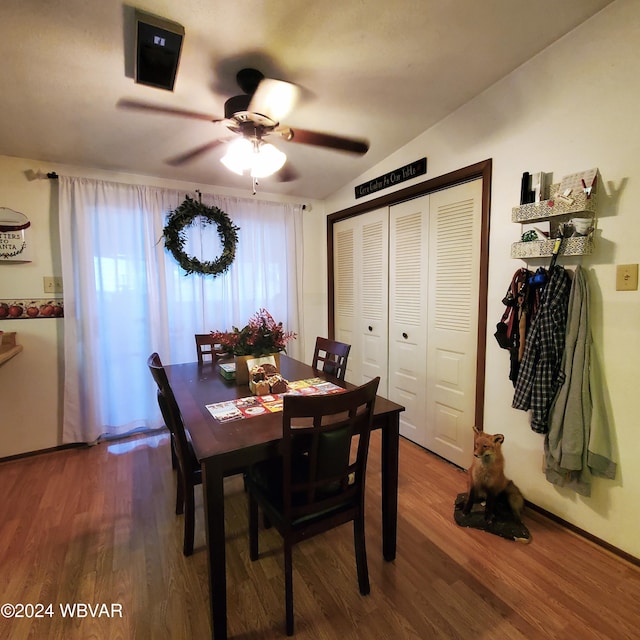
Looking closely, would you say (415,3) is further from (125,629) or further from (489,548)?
(125,629)

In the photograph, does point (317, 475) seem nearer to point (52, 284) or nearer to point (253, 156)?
point (253, 156)

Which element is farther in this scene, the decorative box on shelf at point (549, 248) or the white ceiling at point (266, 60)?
the decorative box on shelf at point (549, 248)

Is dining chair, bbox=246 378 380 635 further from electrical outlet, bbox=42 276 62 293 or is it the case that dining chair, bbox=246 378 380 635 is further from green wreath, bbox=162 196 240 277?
electrical outlet, bbox=42 276 62 293

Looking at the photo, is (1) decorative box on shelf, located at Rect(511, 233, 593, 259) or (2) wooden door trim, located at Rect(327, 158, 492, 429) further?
(2) wooden door trim, located at Rect(327, 158, 492, 429)

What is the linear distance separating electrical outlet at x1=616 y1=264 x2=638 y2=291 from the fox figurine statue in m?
0.94

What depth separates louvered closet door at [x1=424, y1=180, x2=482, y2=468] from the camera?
230cm

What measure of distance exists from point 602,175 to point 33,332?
390 cm

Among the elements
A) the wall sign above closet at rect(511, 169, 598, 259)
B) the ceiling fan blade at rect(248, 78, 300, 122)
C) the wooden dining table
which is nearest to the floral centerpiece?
the wooden dining table

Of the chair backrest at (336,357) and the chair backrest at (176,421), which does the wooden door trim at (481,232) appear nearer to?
the chair backrest at (336,357)

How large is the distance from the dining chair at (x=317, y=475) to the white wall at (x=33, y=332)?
230 centimetres

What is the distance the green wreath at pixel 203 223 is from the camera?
9.82 ft

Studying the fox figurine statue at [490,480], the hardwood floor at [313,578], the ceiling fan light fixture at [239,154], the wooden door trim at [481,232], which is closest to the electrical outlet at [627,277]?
the wooden door trim at [481,232]

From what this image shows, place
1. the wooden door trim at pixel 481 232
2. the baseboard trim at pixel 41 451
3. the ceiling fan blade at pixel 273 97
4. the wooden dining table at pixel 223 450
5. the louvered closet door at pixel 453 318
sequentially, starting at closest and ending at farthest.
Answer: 1. the wooden dining table at pixel 223 450
2. the ceiling fan blade at pixel 273 97
3. the wooden door trim at pixel 481 232
4. the louvered closet door at pixel 453 318
5. the baseboard trim at pixel 41 451

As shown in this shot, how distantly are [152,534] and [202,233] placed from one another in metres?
2.41
